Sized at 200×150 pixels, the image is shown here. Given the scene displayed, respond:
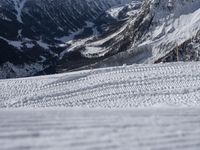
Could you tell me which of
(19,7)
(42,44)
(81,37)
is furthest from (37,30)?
(19,7)

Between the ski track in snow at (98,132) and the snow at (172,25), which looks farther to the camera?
the snow at (172,25)

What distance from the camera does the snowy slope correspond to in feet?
41.5

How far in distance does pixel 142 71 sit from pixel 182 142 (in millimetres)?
9535

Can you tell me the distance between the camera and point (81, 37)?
14050 cm

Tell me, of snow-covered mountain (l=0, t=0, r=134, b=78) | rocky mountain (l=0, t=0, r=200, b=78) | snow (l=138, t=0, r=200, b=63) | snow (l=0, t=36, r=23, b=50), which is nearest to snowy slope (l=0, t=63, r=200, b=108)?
rocky mountain (l=0, t=0, r=200, b=78)

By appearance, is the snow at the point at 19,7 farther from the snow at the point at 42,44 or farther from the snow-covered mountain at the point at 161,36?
the snow-covered mountain at the point at 161,36

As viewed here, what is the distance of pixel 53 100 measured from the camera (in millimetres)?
13695

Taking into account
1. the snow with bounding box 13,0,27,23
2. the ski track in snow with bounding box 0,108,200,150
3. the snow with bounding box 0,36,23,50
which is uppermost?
the snow with bounding box 13,0,27,23

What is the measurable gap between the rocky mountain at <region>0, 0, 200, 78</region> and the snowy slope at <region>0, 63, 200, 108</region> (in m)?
12.9

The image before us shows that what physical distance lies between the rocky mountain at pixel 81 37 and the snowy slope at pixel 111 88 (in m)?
12.9

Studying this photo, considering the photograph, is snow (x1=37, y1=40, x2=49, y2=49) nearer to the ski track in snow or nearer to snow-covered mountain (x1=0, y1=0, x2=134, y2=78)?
snow-covered mountain (x1=0, y1=0, x2=134, y2=78)

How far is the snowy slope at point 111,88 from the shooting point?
12.6 m

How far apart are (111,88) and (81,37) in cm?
12722

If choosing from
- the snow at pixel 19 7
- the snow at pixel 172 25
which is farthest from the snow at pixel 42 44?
the snow at pixel 172 25
